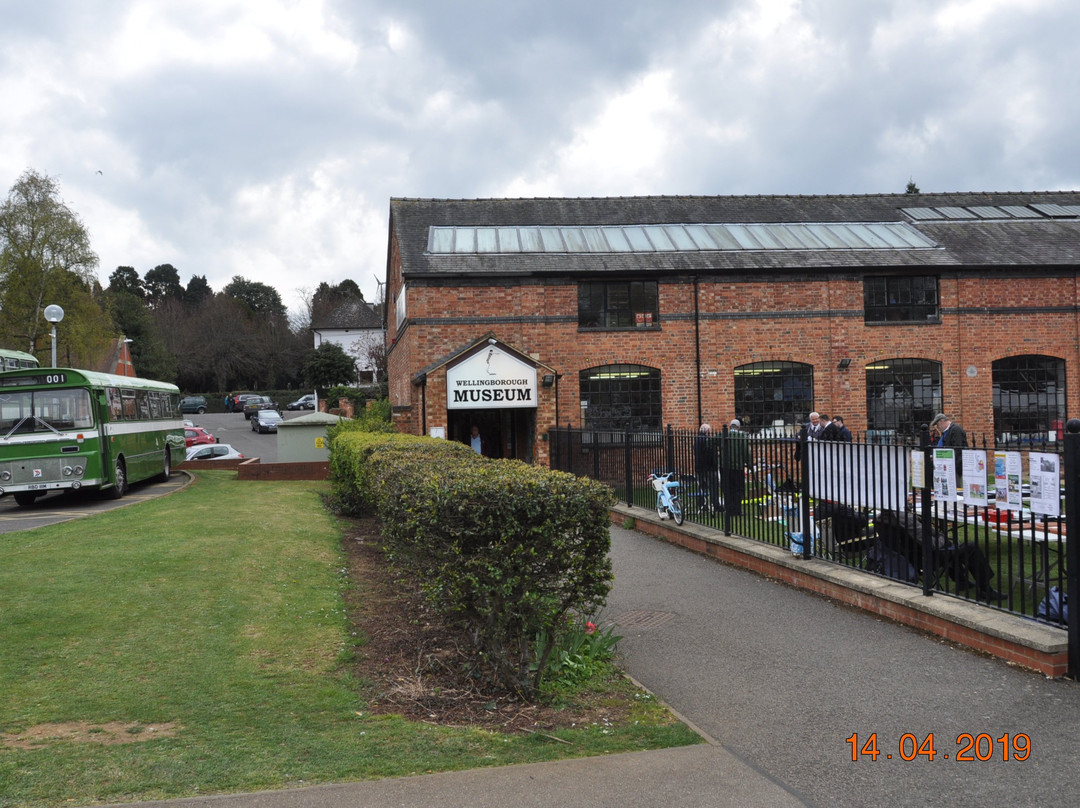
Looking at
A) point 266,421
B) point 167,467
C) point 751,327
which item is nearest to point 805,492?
point 751,327

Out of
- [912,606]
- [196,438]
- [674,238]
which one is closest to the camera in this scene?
[912,606]

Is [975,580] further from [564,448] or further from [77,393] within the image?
[77,393]

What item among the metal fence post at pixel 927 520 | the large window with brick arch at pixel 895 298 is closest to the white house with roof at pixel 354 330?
the large window with brick arch at pixel 895 298

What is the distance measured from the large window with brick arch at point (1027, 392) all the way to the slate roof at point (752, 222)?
110 inches

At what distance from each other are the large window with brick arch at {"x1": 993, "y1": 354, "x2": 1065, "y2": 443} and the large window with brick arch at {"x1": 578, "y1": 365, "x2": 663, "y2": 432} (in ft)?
32.2

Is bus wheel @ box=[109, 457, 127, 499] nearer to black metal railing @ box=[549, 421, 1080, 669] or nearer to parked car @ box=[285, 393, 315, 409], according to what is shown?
black metal railing @ box=[549, 421, 1080, 669]

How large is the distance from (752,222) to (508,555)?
2323 centimetres

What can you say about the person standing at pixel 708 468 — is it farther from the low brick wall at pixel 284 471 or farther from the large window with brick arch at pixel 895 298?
the large window with brick arch at pixel 895 298

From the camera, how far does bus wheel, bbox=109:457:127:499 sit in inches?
699

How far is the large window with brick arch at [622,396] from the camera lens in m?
23.2

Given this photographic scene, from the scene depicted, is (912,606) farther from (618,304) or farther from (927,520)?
(618,304)

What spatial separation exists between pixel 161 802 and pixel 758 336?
843 inches

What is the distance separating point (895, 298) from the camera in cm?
2395

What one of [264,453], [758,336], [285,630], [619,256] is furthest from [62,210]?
[285,630]
